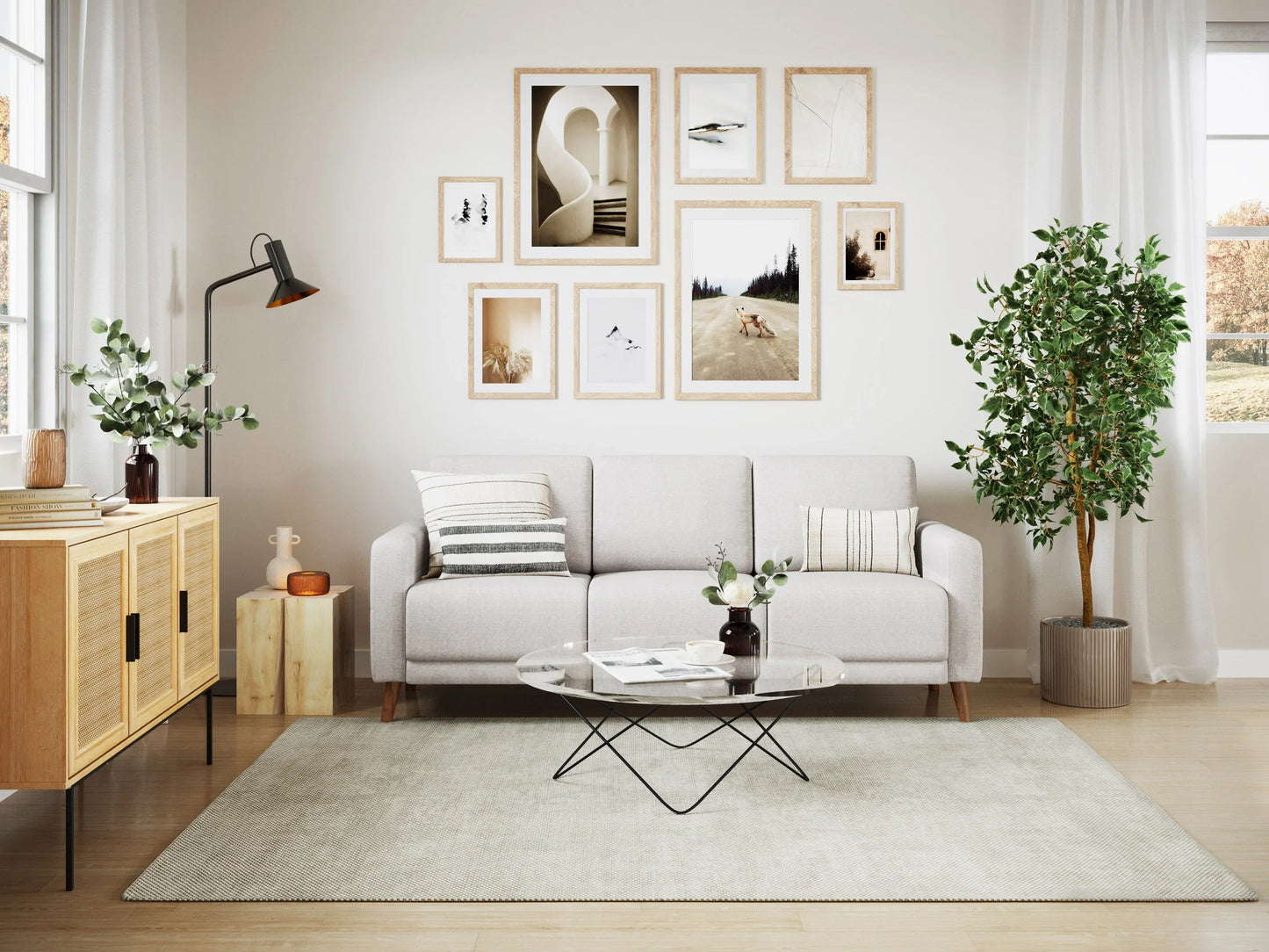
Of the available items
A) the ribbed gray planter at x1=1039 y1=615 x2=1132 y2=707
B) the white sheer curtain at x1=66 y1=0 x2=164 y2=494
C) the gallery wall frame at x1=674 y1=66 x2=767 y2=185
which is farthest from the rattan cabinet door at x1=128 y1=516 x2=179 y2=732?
the ribbed gray planter at x1=1039 y1=615 x2=1132 y2=707

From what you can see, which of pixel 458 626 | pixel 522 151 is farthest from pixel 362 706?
pixel 522 151

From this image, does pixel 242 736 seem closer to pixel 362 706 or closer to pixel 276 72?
pixel 362 706

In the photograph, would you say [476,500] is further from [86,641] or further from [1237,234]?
[1237,234]

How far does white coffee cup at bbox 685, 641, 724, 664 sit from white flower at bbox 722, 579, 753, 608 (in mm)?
121

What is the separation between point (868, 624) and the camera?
358 centimetres

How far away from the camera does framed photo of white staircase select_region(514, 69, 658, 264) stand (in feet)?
14.6

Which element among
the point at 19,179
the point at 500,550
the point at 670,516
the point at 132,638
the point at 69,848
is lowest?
the point at 69,848

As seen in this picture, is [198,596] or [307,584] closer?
[198,596]

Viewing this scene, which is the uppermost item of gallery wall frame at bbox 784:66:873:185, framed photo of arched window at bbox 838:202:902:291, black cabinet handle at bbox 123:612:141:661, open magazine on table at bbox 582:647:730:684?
gallery wall frame at bbox 784:66:873:185

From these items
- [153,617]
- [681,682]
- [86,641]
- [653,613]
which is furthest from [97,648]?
[653,613]

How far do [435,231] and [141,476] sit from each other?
5.90ft

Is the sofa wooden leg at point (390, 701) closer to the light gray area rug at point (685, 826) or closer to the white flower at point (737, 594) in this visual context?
the light gray area rug at point (685, 826)

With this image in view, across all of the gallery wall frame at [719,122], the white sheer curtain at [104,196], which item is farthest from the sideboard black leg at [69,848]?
the gallery wall frame at [719,122]

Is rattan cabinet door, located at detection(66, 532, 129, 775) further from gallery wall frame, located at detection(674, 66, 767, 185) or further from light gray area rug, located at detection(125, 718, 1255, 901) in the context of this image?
gallery wall frame, located at detection(674, 66, 767, 185)
